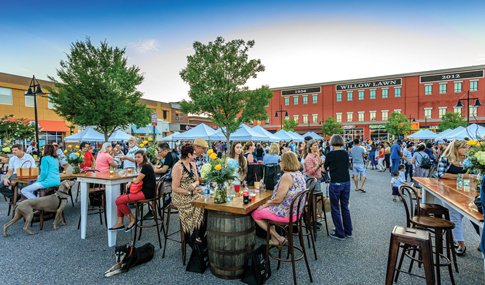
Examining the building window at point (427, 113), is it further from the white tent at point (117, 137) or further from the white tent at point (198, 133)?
the white tent at point (117, 137)

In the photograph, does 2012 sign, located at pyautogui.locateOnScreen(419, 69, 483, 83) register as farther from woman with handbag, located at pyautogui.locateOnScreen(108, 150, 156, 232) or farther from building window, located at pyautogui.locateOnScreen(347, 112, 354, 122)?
woman with handbag, located at pyautogui.locateOnScreen(108, 150, 156, 232)

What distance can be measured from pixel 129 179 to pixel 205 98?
32.4 ft

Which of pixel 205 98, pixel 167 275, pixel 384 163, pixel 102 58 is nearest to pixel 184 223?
pixel 167 275

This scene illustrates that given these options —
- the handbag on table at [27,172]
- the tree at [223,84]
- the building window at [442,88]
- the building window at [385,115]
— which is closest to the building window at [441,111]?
the building window at [442,88]

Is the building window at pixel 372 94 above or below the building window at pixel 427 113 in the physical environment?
above

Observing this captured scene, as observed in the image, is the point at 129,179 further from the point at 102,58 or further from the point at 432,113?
the point at 432,113

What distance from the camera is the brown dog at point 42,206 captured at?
462 cm

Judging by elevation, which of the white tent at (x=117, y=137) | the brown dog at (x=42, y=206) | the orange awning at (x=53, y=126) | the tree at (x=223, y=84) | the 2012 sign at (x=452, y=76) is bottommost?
the brown dog at (x=42, y=206)

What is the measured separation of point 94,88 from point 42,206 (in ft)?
32.3

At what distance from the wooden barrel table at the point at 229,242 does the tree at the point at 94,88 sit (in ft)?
40.1

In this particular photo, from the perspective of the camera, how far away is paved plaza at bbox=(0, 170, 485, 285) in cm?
310

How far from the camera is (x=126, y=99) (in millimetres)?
14008

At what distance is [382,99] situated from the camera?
43031mm

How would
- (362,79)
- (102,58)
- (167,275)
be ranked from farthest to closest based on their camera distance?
(362,79)
(102,58)
(167,275)
